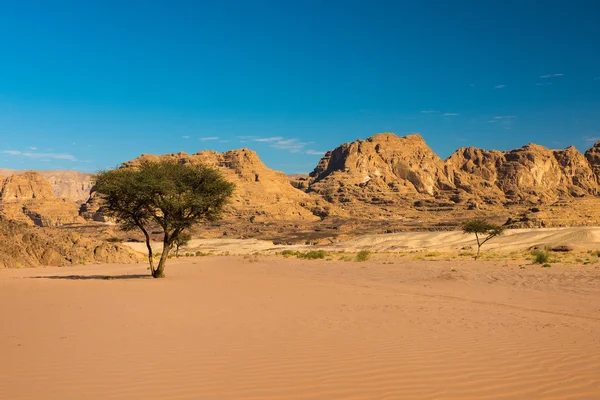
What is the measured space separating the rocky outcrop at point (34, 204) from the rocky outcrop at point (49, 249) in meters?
86.5

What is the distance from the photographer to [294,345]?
8.26 meters

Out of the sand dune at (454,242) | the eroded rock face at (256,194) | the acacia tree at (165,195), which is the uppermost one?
the eroded rock face at (256,194)

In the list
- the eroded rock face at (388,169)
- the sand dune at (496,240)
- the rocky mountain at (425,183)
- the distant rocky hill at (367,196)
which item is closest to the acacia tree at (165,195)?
the sand dune at (496,240)

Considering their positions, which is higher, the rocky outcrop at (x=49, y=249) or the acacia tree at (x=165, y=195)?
the acacia tree at (x=165, y=195)

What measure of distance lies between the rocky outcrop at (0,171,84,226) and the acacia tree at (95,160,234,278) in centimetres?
10558

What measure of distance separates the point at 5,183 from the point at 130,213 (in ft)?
558

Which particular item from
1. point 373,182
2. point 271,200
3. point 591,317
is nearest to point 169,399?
point 591,317

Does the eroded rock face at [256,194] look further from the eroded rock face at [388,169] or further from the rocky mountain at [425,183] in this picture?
the eroded rock face at [388,169]

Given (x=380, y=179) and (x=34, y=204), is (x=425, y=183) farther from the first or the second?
(x=34, y=204)

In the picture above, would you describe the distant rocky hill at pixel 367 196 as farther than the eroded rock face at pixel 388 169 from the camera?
No

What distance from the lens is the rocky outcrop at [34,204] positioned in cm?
13262

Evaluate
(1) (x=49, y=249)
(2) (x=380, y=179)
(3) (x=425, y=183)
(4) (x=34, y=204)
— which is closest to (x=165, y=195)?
(1) (x=49, y=249)

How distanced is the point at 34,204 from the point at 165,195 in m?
141

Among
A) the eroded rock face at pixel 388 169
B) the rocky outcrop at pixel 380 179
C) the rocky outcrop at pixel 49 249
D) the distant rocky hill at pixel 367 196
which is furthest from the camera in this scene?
the eroded rock face at pixel 388 169
